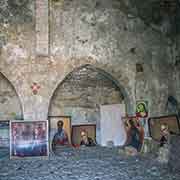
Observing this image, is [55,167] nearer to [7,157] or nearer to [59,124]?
[7,157]

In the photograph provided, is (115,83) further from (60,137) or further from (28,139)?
(28,139)

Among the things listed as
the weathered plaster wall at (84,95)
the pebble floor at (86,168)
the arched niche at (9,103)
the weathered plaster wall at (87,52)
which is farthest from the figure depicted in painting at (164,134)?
the arched niche at (9,103)

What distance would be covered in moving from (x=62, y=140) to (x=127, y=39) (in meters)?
3.74

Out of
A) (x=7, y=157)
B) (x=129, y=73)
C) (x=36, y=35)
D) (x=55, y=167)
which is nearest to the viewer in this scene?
(x=55, y=167)

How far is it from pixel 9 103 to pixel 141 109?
4.09m

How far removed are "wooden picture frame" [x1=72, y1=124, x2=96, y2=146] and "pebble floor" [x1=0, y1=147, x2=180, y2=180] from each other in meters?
1.00

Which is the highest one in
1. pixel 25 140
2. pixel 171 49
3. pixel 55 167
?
pixel 171 49

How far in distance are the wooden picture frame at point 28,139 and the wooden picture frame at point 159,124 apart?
322 cm

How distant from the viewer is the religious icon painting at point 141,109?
956 cm

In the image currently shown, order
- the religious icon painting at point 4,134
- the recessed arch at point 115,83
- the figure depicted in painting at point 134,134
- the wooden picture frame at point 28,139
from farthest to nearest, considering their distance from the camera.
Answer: the religious icon painting at point 4,134 < the recessed arch at point 115,83 < the figure depicted in painting at point 134,134 < the wooden picture frame at point 28,139

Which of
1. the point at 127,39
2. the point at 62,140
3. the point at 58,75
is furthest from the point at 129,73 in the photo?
the point at 62,140

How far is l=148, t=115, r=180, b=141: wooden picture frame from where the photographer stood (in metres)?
9.23

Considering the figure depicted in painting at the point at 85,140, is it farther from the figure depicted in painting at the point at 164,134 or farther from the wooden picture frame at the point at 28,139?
the figure depicted in painting at the point at 164,134

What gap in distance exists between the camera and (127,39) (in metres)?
9.60
